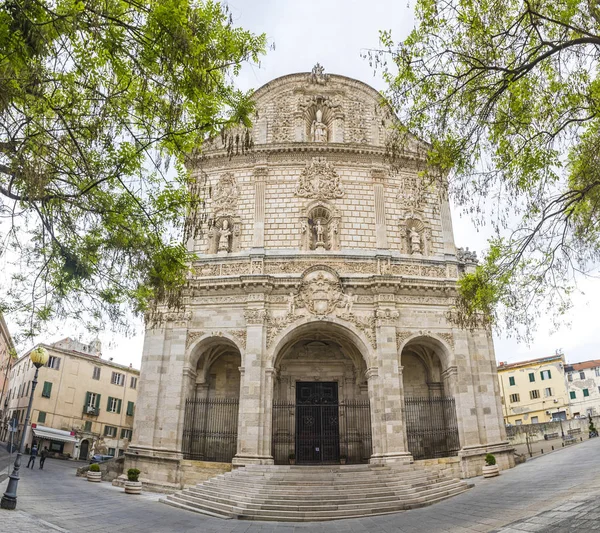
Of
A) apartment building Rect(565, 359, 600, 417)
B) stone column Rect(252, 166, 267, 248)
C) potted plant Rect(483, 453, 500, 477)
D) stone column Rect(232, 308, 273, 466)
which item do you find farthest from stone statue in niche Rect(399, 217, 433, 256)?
apartment building Rect(565, 359, 600, 417)

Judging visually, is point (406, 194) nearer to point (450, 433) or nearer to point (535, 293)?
point (450, 433)

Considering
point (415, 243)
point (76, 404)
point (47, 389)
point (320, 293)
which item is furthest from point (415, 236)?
point (76, 404)

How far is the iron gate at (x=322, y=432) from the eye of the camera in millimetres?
17625

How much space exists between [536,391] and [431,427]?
97.0 ft

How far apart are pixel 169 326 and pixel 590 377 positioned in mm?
40574

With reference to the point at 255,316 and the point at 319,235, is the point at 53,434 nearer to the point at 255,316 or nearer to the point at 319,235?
the point at 255,316

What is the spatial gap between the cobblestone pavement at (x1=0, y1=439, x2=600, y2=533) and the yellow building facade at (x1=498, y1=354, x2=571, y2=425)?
3043 cm

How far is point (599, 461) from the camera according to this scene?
12.6 metres

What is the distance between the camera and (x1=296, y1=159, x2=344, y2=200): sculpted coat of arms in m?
19.9

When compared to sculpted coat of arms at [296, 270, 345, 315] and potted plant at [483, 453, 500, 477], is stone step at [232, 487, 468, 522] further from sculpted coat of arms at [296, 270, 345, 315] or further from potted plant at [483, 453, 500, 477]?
sculpted coat of arms at [296, 270, 345, 315]

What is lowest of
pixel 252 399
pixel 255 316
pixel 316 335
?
pixel 252 399

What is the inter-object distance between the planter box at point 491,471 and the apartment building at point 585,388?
31.9m

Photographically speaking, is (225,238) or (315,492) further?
(225,238)

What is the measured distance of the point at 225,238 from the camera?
768 inches
